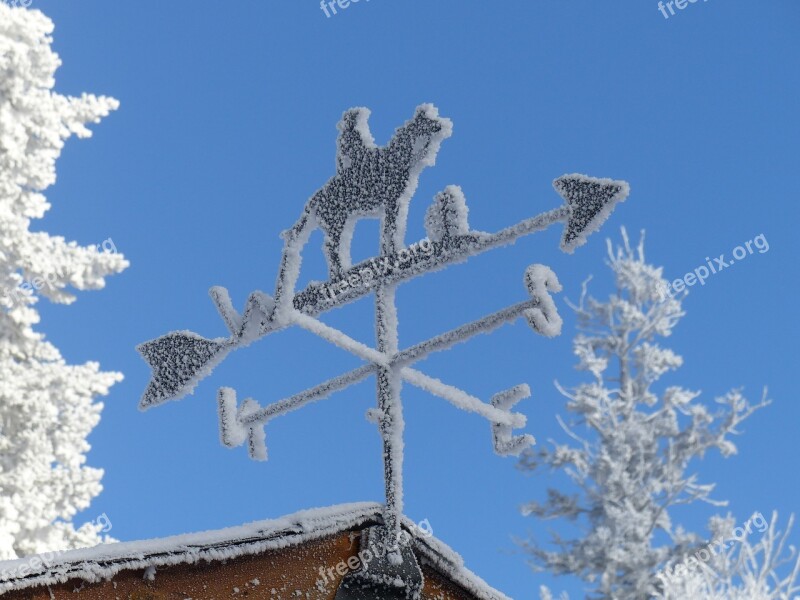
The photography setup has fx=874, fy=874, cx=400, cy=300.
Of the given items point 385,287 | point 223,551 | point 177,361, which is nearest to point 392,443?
point 385,287

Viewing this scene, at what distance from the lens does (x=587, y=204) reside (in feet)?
8.70

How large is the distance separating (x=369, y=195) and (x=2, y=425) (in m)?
10.1

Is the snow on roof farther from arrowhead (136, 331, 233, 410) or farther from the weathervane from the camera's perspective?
arrowhead (136, 331, 233, 410)

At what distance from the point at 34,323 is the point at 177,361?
937cm

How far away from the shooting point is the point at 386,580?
2.75 meters

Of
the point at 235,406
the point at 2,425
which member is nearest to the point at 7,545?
the point at 2,425

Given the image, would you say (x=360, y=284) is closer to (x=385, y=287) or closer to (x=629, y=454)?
(x=385, y=287)

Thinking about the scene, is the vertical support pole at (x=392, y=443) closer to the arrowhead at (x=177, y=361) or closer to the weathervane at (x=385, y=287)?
the weathervane at (x=385, y=287)

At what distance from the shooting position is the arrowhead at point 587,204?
8.66 feet

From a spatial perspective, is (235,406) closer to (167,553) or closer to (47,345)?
(167,553)

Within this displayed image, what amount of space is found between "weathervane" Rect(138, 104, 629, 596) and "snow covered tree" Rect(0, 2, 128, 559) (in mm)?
9098

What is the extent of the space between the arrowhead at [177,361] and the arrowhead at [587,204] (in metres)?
1.26

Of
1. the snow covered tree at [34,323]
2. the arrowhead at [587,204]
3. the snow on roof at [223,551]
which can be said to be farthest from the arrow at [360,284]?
the snow covered tree at [34,323]

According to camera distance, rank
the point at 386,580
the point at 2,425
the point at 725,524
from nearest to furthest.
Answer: the point at 386,580
the point at 2,425
the point at 725,524
